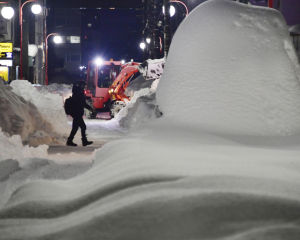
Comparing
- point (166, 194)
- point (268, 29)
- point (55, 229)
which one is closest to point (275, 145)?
point (268, 29)

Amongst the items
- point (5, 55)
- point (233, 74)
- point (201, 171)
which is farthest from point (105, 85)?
point (201, 171)

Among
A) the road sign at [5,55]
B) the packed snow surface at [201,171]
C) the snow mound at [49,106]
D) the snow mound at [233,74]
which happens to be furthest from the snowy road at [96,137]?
the road sign at [5,55]

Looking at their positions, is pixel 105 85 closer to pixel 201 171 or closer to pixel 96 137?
pixel 96 137

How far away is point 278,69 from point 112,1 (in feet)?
91.8

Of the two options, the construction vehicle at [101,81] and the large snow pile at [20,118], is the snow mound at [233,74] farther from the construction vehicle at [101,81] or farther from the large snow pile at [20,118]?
the construction vehicle at [101,81]

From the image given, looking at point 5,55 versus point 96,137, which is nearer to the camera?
point 96,137

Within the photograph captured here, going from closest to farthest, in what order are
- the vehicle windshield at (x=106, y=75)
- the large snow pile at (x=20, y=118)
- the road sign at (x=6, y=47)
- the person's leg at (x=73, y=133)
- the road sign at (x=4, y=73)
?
1. the large snow pile at (x=20, y=118)
2. the person's leg at (x=73, y=133)
3. the vehicle windshield at (x=106, y=75)
4. the road sign at (x=4, y=73)
5. the road sign at (x=6, y=47)

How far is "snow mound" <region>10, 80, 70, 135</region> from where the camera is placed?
499 inches

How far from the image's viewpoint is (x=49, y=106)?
14.0 meters

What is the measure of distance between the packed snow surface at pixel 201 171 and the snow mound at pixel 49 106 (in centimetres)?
823

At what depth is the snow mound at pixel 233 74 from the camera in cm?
433

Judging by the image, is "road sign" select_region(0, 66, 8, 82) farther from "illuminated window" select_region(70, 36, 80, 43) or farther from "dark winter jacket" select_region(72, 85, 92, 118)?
"illuminated window" select_region(70, 36, 80, 43)

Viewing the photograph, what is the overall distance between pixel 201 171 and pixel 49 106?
39.8 ft

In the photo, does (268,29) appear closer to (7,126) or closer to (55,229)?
(55,229)
